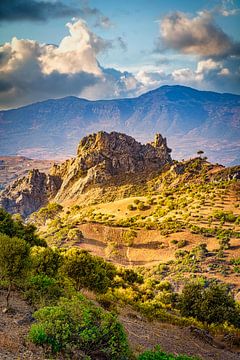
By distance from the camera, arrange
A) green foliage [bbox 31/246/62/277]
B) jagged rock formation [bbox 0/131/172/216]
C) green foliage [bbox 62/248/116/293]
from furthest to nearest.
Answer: jagged rock formation [bbox 0/131/172/216] < green foliage [bbox 62/248/116/293] < green foliage [bbox 31/246/62/277]

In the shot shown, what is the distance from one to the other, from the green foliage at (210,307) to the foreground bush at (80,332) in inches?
757

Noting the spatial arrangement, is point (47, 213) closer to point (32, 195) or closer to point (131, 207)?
point (32, 195)

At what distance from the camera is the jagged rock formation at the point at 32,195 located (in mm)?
168875

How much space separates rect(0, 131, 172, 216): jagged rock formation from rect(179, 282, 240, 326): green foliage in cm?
11043

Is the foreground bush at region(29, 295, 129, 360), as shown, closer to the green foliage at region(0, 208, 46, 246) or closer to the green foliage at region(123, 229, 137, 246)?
the green foliage at region(0, 208, 46, 246)

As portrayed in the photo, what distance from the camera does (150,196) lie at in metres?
115

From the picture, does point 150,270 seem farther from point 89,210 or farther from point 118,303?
point 89,210

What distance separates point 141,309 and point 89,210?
83048mm

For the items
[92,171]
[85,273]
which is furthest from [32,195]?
[85,273]

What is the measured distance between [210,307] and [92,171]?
12000cm

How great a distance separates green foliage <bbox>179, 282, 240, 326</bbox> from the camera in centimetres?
3373

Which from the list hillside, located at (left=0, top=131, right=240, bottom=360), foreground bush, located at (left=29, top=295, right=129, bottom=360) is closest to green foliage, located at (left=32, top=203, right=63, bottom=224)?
hillside, located at (left=0, top=131, right=240, bottom=360)

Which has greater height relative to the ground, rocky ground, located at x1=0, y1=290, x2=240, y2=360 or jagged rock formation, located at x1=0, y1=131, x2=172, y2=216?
jagged rock formation, located at x1=0, y1=131, x2=172, y2=216

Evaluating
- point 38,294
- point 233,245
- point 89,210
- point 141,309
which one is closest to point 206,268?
point 233,245
